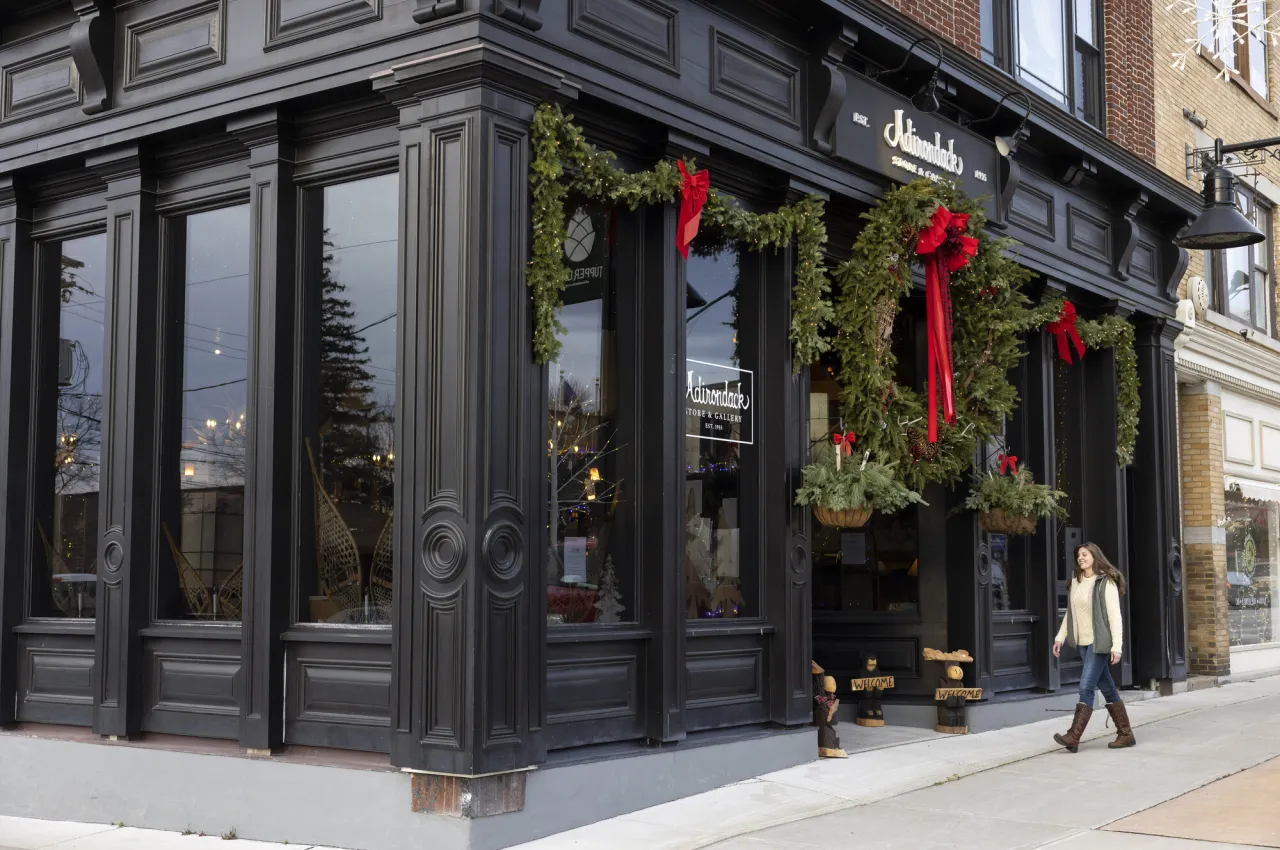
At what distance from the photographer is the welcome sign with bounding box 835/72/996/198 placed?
10.5 metres

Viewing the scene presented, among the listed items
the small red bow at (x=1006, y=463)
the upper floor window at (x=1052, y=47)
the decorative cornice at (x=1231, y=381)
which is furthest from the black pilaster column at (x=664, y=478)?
the decorative cornice at (x=1231, y=381)

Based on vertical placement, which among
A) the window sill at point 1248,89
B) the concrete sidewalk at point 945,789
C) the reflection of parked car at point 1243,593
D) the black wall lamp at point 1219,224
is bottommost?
the concrete sidewalk at point 945,789

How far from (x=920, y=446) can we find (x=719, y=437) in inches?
84.7

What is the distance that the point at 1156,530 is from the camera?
1544 centimetres

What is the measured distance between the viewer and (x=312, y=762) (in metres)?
7.91

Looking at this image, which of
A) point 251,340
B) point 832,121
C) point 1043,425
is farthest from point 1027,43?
point 251,340

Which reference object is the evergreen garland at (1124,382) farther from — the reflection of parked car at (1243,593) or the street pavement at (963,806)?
the street pavement at (963,806)

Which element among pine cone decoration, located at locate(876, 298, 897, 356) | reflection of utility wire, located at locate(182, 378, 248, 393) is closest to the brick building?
pine cone decoration, located at locate(876, 298, 897, 356)

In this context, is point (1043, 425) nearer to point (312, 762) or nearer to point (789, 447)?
point (789, 447)

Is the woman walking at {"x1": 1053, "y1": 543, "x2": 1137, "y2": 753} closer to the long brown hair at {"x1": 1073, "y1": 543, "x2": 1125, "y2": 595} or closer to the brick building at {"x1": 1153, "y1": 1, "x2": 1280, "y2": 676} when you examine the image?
the long brown hair at {"x1": 1073, "y1": 543, "x2": 1125, "y2": 595}

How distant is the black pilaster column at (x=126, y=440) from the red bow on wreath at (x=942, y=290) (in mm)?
5923

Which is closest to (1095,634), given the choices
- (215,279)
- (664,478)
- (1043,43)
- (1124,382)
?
(664,478)

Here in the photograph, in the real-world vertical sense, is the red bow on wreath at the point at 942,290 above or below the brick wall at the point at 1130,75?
below

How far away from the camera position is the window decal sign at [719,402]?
9.50 metres
